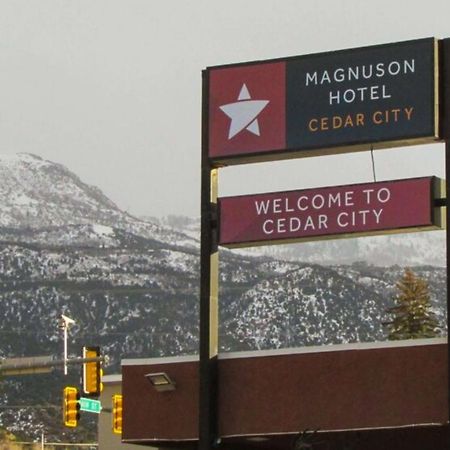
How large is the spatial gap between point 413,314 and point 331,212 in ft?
184

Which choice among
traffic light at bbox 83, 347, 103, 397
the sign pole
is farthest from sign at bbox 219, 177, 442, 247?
traffic light at bbox 83, 347, 103, 397

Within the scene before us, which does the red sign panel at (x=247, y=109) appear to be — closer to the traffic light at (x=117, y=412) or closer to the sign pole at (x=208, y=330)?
the sign pole at (x=208, y=330)

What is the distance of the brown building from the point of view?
84.7 feet

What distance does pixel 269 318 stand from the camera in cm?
18250

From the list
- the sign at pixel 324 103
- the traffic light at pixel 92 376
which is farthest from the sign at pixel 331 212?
the traffic light at pixel 92 376

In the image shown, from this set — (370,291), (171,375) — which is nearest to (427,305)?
(171,375)

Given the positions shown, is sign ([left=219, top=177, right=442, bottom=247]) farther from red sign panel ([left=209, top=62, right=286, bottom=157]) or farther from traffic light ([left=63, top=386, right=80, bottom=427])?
traffic light ([left=63, top=386, right=80, bottom=427])

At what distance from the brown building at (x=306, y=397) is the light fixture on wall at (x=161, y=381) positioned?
0.07 metres

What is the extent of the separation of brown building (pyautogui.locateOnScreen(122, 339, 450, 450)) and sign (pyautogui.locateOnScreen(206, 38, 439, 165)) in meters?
3.47

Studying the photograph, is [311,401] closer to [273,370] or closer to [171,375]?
[273,370]

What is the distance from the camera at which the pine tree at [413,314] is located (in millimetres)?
80875

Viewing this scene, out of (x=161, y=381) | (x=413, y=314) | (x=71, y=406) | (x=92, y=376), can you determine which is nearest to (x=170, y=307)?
(x=413, y=314)

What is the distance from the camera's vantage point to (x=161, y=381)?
1099 inches

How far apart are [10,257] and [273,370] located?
16469 centimetres
